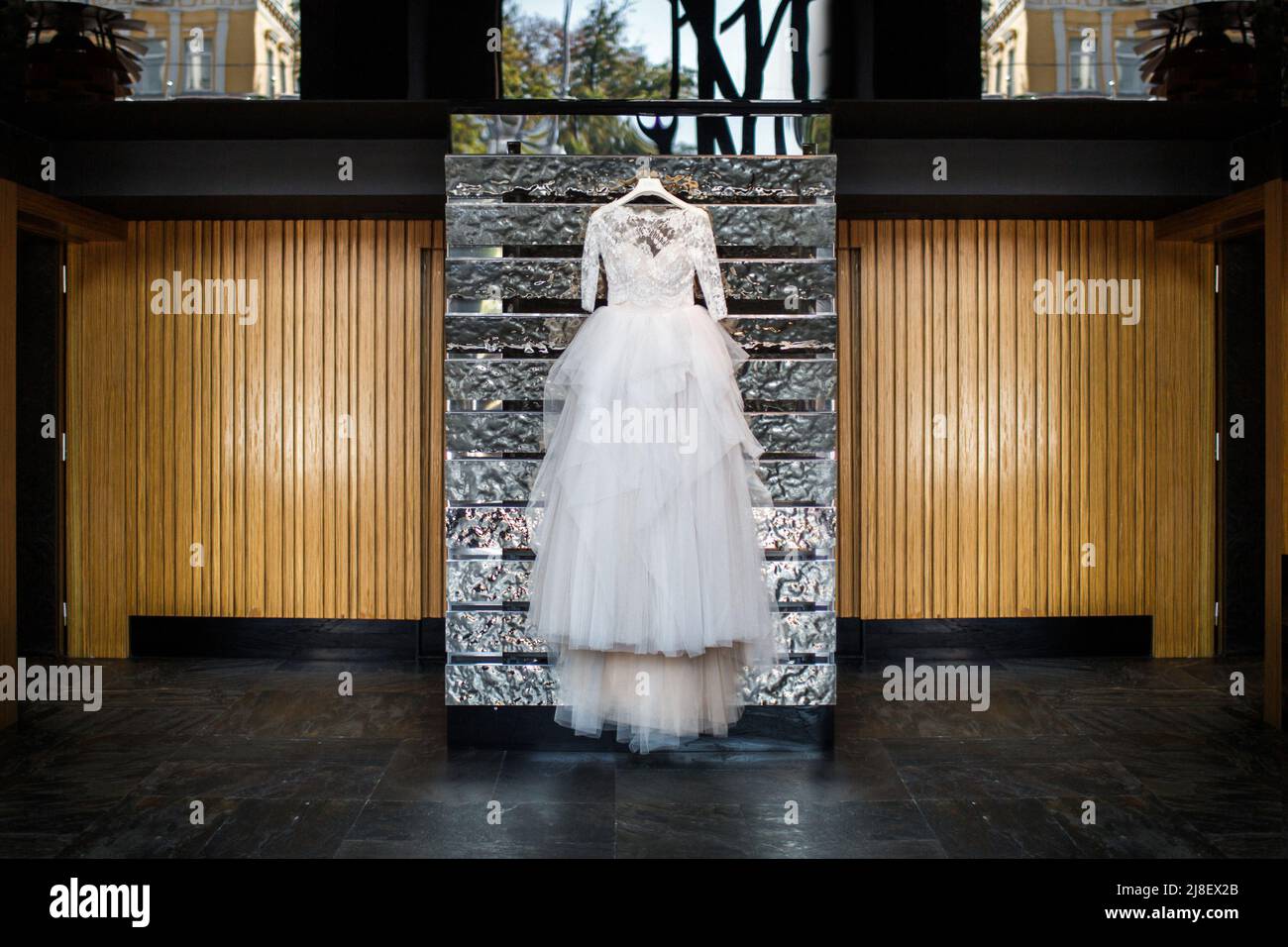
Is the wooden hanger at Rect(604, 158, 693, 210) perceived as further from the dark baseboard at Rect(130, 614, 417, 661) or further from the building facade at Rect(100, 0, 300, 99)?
the dark baseboard at Rect(130, 614, 417, 661)

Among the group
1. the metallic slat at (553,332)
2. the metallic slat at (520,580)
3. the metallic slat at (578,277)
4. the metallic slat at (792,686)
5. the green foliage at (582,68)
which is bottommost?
the metallic slat at (792,686)

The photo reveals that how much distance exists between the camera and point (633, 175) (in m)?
4.30

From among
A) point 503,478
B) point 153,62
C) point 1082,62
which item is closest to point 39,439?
point 153,62

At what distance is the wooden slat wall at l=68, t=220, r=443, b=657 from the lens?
238 inches

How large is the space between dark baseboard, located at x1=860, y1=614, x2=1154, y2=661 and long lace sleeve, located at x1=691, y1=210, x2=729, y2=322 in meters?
2.57

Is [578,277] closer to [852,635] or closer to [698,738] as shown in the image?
[698,738]

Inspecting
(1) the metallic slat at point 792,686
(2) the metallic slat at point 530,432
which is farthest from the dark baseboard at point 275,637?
(1) the metallic slat at point 792,686

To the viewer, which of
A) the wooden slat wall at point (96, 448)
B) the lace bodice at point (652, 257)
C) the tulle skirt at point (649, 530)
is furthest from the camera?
the wooden slat wall at point (96, 448)

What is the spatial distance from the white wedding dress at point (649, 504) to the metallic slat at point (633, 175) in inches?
7.5

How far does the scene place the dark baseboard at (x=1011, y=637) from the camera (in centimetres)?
605

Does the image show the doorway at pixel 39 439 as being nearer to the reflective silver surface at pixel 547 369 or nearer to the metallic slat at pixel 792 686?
the reflective silver surface at pixel 547 369

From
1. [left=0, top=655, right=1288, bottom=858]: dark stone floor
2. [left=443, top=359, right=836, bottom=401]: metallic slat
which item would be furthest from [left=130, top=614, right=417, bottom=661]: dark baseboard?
[left=443, top=359, right=836, bottom=401]: metallic slat

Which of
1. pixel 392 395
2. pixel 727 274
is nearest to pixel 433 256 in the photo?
pixel 392 395
